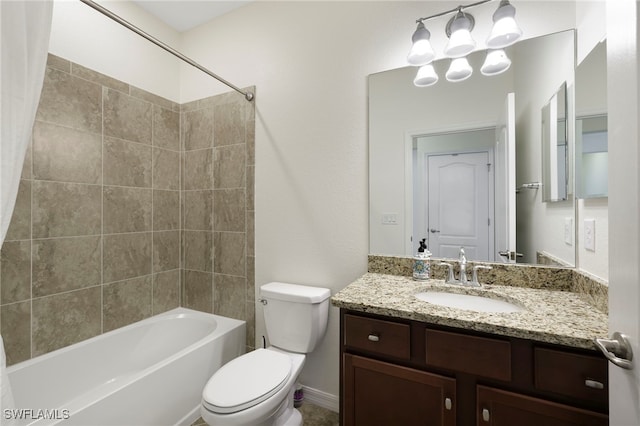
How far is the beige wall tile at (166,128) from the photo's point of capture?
2.16 m

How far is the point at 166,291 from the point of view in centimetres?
223

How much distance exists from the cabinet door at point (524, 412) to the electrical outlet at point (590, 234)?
0.62m

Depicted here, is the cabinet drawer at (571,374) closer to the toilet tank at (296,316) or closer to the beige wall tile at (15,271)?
the toilet tank at (296,316)

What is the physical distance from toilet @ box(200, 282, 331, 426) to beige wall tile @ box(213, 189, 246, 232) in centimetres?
56

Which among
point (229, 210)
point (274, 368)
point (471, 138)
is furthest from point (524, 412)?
point (229, 210)

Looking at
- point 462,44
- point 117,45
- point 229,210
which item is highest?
point 117,45

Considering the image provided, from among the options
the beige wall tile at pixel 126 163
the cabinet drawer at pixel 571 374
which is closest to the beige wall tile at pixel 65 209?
the beige wall tile at pixel 126 163

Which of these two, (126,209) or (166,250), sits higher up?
(126,209)

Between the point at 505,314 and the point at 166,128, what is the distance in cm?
250

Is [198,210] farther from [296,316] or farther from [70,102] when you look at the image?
[296,316]

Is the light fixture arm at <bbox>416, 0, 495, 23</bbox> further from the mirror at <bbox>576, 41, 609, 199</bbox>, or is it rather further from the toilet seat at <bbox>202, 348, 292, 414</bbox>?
the toilet seat at <bbox>202, 348, 292, 414</bbox>

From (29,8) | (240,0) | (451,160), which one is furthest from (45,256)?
(451,160)

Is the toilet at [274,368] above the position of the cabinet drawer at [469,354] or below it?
below

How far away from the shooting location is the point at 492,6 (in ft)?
4.53
